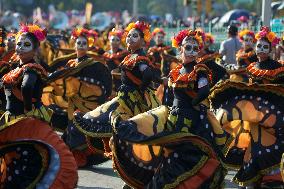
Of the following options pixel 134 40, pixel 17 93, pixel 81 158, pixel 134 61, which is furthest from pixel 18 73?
pixel 81 158

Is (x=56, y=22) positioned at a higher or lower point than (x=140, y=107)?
lower

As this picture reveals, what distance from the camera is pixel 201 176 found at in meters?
8.05

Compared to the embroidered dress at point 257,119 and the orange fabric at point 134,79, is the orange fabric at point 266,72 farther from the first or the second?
the orange fabric at point 134,79

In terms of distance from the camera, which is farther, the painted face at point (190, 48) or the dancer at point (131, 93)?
the dancer at point (131, 93)

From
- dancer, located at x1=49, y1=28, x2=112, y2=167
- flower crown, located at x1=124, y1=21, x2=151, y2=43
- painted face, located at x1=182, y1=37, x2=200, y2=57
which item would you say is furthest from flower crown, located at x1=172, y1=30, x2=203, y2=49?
dancer, located at x1=49, y1=28, x2=112, y2=167

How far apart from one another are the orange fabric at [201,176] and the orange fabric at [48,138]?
105 centimetres

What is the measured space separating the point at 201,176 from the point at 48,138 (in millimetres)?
1525

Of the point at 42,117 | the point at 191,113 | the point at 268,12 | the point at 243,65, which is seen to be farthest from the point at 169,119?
the point at 268,12

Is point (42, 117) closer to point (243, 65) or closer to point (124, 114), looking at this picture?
point (124, 114)

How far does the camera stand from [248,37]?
14.3 meters

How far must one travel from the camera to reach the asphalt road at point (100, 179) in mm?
10586

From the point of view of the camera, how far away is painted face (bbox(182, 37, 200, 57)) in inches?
342

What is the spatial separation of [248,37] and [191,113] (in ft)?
20.0

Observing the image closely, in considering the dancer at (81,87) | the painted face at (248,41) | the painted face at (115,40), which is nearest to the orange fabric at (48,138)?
the dancer at (81,87)
